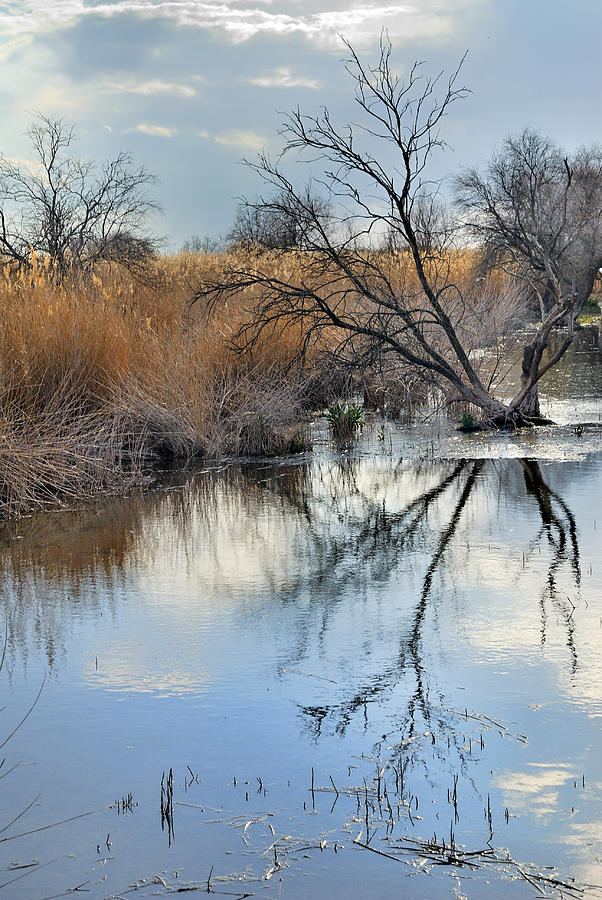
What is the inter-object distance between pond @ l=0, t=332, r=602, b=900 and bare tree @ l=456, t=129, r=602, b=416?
16.3 feet

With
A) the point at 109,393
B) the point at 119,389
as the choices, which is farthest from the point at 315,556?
the point at 109,393

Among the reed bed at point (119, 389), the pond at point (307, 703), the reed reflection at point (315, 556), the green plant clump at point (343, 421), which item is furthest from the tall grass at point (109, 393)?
the pond at point (307, 703)

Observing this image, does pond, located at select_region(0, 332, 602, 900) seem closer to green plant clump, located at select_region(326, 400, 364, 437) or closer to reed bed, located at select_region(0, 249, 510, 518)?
reed bed, located at select_region(0, 249, 510, 518)

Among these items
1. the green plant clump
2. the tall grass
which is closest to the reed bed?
the tall grass

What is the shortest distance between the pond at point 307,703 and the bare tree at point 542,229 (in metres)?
4.95

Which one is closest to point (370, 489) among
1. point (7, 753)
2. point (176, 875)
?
point (7, 753)

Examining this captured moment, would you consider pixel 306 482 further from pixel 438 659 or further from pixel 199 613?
pixel 438 659

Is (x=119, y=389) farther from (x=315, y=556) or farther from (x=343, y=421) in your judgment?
(x=315, y=556)

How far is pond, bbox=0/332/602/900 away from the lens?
359cm

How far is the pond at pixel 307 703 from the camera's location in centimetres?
359

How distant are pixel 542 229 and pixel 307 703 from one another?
38.5ft

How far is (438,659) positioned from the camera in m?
5.40

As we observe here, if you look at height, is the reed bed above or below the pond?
above

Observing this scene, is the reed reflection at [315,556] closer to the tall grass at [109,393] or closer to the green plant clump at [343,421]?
the tall grass at [109,393]
